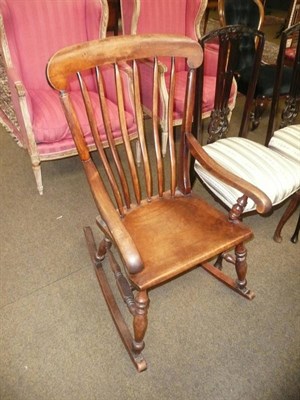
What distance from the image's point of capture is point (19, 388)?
1.20 metres

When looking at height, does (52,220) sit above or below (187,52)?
below

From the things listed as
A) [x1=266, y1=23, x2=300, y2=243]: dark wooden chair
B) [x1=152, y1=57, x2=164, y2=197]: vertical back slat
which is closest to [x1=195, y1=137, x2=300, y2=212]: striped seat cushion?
[x1=266, y1=23, x2=300, y2=243]: dark wooden chair

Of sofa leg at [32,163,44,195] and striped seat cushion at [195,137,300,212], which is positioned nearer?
striped seat cushion at [195,137,300,212]

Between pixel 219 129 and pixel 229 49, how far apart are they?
39cm

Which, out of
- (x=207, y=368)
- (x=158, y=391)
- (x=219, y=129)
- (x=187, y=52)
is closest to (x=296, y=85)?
(x=219, y=129)

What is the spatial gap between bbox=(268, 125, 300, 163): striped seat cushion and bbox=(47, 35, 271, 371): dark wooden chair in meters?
0.65

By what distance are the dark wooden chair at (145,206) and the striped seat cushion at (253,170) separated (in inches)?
5.3

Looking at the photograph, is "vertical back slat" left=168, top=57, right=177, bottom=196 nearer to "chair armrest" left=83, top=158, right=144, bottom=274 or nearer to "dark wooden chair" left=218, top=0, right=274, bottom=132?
"chair armrest" left=83, top=158, right=144, bottom=274

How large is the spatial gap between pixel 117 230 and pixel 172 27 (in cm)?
205

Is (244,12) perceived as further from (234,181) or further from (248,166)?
(234,181)

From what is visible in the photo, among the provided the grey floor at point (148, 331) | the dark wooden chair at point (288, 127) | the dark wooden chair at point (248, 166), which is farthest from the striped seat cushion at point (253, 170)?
the grey floor at point (148, 331)

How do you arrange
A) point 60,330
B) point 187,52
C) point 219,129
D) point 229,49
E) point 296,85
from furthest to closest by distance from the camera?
1. point 296,85
2. point 219,129
3. point 229,49
4. point 60,330
5. point 187,52

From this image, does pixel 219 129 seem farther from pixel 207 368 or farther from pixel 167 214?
pixel 207 368

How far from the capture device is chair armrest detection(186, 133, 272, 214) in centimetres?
107
